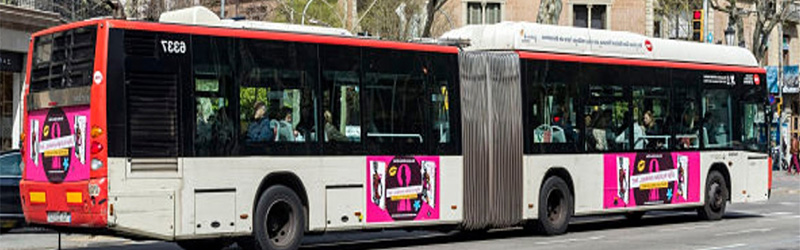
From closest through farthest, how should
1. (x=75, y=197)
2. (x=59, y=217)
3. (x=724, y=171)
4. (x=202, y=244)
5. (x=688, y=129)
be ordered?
(x=75, y=197)
(x=59, y=217)
(x=202, y=244)
(x=688, y=129)
(x=724, y=171)

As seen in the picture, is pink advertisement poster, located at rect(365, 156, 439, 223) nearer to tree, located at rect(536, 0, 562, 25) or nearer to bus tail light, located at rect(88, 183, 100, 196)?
bus tail light, located at rect(88, 183, 100, 196)

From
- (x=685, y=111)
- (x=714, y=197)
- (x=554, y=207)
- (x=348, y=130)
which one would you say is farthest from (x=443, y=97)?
(x=714, y=197)

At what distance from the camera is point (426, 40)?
20.1 metres

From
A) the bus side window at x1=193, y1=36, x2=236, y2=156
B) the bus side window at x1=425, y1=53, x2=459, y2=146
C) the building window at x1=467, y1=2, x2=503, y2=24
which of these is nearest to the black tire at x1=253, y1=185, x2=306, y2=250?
the bus side window at x1=193, y1=36, x2=236, y2=156

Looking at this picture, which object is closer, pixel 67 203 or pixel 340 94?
pixel 67 203

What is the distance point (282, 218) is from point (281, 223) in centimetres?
7

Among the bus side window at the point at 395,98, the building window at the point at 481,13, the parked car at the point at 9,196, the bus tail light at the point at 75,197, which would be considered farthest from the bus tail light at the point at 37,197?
the building window at the point at 481,13

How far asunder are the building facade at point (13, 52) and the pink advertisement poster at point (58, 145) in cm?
1699

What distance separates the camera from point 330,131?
17.6 meters

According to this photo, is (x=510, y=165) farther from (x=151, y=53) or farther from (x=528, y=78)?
(x=151, y=53)

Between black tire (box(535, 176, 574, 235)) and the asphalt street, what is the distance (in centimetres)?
25

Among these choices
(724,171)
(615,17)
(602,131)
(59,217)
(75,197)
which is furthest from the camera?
(615,17)

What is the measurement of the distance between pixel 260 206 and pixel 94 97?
266cm

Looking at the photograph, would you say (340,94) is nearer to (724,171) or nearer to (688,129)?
(688,129)
